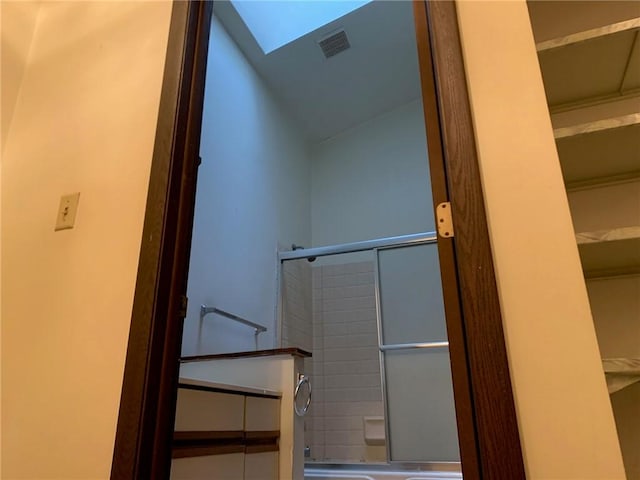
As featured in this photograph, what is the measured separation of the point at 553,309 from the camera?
0.86m

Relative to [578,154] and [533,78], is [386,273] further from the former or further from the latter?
[533,78]

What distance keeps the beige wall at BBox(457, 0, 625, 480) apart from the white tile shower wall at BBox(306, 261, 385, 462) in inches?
90.6

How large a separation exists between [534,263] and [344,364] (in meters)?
2.44

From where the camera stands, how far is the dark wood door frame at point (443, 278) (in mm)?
838

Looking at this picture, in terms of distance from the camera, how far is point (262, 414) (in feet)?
5.70

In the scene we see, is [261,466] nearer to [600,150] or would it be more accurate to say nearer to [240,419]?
[240,419]

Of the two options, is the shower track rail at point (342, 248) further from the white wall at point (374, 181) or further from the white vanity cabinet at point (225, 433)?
the white vanity cabinet at point (225, 433)

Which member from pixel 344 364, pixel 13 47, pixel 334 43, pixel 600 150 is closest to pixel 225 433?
pixel 600 150

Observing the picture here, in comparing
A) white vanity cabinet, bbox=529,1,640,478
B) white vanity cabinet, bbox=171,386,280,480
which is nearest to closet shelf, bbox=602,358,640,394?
white vanity cabinet, bbox=529,1,640,478

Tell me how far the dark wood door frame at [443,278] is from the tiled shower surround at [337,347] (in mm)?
1742

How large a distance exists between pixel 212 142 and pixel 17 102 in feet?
2.84

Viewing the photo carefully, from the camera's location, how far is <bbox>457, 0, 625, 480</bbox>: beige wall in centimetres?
78

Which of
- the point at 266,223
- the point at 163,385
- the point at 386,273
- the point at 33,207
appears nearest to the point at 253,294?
the point at 266,223

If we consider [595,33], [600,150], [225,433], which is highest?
[595,33]
